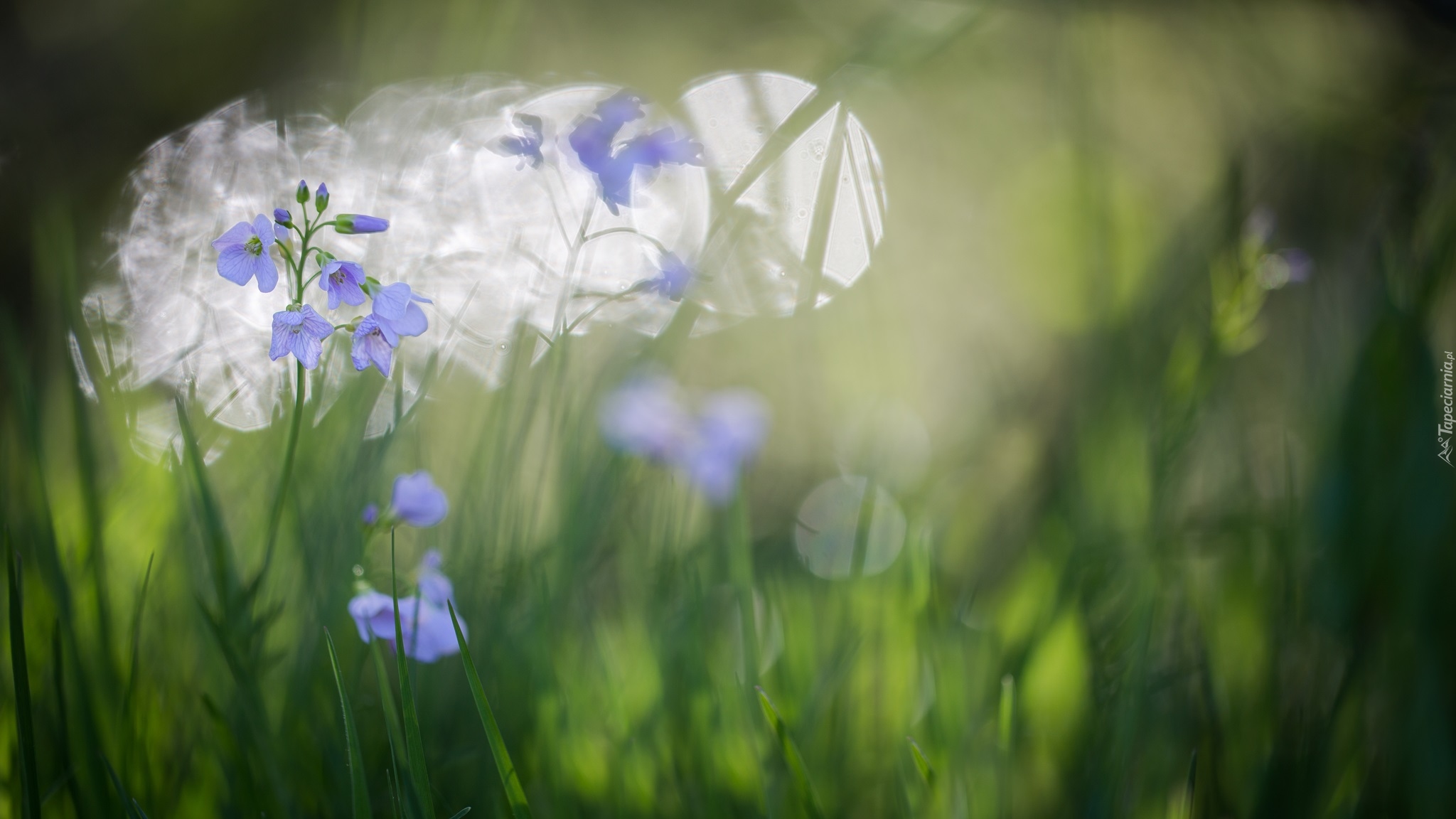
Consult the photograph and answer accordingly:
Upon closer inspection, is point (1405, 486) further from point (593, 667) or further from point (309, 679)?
point (309, 679)

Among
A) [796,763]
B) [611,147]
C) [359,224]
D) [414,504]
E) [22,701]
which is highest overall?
[611,147]

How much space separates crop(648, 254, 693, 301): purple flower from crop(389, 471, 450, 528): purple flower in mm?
330

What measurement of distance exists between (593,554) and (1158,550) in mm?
873

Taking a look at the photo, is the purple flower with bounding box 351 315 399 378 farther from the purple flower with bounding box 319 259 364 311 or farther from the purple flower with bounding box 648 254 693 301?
the purple flower with bounding box 648 254 693 301

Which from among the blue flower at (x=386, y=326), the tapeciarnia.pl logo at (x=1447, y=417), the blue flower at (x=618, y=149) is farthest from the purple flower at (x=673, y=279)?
the tapeciarnia.pl logo at (x=1447, y=417)

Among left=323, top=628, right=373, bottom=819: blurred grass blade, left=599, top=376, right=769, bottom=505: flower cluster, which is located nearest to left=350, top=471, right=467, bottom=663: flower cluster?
left=323, top=628, right=373, bottom=819: blurred grass blade

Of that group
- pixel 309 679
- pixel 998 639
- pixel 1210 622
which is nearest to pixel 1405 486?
pixel 1210 622

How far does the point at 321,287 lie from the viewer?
2.26 feet

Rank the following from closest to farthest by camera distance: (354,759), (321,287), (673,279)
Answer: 1. (354,759)
2. (321,287)
3. (673,279)

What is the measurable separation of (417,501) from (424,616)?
120 millimetres

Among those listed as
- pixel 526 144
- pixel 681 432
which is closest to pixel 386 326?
pixel 526 144

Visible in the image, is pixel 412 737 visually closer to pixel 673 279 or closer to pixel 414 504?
pixel 414 504

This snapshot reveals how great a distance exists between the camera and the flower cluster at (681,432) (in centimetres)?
129

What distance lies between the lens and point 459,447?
144 centimetres
